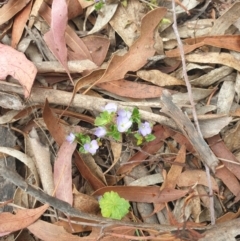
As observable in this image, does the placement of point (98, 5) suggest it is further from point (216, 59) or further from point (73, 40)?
point (216, 59)

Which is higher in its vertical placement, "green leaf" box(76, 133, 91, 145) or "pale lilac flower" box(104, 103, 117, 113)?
"pale lilac flower" box(104, 103, 117, 113)

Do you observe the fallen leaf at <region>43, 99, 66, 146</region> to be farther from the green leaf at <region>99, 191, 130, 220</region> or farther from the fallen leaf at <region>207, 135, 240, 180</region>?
the fallen leaf at <region>207, 135, 240, 180</region>

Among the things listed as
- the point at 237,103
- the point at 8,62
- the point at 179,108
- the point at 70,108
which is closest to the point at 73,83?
the point at 70,108

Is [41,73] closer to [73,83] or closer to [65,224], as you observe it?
[73,83]

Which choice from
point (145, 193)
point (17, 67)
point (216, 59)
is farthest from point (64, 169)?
point (216, 59)

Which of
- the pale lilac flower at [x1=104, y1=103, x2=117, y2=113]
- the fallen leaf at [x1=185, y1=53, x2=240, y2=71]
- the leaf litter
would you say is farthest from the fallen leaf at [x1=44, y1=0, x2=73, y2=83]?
the fallen leaf at [x1=185, y1=53, x2=240, y2=71]

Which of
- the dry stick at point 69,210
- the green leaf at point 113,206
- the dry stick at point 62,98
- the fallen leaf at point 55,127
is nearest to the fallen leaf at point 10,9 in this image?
the dry stick at point 62,98
